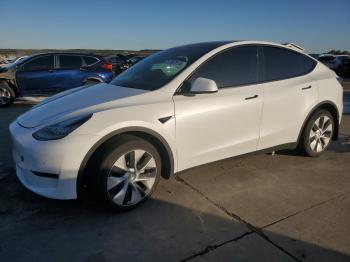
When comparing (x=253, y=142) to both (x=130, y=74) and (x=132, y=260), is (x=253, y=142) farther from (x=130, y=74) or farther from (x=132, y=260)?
(x=132, y=260)

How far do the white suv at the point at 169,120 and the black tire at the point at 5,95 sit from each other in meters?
6.31

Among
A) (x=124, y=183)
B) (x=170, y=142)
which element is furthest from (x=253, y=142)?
(x=124, y=183)

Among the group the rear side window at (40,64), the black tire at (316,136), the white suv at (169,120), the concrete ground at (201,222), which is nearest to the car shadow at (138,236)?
the concrete ground at (201,222)

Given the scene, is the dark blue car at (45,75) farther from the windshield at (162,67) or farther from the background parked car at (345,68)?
the background parked car at (345,68)

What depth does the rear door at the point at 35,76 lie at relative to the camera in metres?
9.46

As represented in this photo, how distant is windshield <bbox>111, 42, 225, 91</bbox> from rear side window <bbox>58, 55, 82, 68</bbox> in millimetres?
6186

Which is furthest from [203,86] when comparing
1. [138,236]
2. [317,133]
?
[317,133]

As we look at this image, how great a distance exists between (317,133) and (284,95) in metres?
0.98

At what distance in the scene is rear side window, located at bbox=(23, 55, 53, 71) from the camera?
9516 mm

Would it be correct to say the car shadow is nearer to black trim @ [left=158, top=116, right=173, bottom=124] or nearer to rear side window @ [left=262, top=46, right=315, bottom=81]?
black trim @ [left=158, top=116, right=173, bottom=124]

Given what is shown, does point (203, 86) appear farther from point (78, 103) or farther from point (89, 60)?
point (89, 60)

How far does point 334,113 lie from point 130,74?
2.92 metres

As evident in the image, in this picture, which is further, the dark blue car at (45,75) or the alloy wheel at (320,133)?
the dark blue car at (45,75)

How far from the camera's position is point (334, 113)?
189 inches
